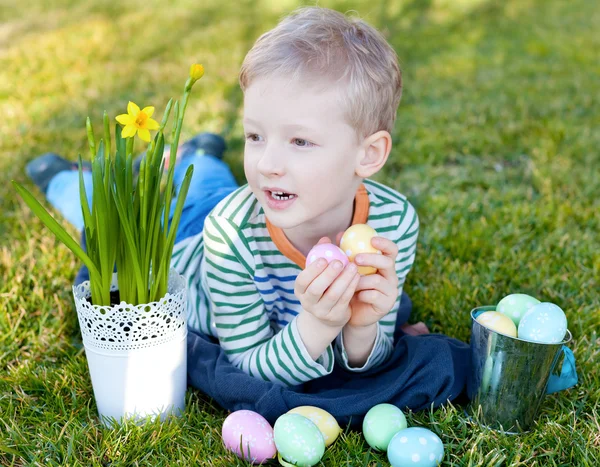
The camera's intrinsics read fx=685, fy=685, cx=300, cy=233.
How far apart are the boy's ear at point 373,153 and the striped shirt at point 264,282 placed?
7.2 inches

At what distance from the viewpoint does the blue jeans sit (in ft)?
8.32

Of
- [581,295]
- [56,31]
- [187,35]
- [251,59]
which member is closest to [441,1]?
[187,35]

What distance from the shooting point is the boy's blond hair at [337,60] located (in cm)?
163

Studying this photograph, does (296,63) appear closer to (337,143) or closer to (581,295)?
(337,143)

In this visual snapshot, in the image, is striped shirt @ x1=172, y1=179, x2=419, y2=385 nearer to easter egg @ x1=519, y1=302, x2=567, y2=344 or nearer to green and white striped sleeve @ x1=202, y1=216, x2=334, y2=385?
green and white striped sleeve @ x1=202, y1=216, x2=334, y2=385

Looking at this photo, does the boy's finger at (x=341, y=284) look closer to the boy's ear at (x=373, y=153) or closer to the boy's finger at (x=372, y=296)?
the boy's finger at (x=372, y=296)

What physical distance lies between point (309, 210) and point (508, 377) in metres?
0.63

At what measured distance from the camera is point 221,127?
3.77 metres

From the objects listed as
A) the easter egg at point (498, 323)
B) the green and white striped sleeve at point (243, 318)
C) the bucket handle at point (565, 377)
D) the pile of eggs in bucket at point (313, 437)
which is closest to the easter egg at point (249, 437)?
the pile of eggs in bucket at point (313, 437)

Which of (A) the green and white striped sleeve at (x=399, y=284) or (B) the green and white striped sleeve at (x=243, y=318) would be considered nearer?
(B) the green and white striped sleeve at (x=243, y=318)

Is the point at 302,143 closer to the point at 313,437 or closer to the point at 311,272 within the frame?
the point at 311,272

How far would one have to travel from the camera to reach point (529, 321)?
1.65m

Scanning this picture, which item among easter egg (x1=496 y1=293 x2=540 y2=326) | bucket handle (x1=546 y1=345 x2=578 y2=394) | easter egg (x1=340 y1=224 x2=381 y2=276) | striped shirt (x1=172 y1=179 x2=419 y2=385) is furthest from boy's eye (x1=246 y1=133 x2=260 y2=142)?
bucket handle (x1=546 y1=345 x2=578 y2=394)

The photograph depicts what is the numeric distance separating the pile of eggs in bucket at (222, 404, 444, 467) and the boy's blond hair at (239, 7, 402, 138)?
0.70 m
